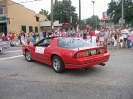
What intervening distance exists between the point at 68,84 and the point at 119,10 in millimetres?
38302

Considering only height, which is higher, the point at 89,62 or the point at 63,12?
the point at 63,12

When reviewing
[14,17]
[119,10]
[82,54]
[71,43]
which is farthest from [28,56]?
[119,10]

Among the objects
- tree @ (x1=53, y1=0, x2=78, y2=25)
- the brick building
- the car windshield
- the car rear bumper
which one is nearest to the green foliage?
tree @ (x1=53, y1=0, x2=78, y2=25)

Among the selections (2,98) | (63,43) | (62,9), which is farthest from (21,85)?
(62,9)

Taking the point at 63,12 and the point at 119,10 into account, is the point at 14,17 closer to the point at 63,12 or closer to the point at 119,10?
the point at 63,12

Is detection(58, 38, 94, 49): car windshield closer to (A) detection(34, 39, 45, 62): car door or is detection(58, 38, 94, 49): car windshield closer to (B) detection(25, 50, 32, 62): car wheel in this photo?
(A) detection(34, 39, 45, 62): car door

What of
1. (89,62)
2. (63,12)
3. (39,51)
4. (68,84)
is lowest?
(68,84)

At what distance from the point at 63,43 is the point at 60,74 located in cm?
118

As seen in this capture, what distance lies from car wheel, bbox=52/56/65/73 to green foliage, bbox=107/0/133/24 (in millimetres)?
35438

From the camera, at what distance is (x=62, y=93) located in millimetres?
4059

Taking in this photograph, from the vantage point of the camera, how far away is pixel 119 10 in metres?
39.0

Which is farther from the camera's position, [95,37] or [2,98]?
[95,37]

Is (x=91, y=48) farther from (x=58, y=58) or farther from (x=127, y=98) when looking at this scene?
(x=127, y=98)

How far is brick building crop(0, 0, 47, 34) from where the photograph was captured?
27.1 meters
